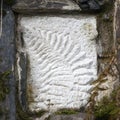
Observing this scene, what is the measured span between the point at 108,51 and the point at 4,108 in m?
0.50

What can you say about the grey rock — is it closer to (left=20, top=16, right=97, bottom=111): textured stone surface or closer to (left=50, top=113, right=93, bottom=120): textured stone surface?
(left=20, top=16, right=97, bottom=111): textured stone surface

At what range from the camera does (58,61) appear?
2.63 meters

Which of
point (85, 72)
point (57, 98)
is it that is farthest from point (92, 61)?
point (57, 98)

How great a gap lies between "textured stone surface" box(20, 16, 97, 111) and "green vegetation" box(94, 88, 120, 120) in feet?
0.24

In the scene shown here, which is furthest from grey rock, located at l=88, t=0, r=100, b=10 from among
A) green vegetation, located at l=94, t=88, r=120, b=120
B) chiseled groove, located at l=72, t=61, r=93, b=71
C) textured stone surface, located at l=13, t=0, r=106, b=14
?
green vegetation, located at l=94, t=88, r=120, b=120

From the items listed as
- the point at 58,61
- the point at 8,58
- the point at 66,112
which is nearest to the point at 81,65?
the point at 58,61

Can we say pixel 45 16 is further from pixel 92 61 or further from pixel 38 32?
pixel 92 61

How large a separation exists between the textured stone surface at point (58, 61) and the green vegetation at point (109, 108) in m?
0.07

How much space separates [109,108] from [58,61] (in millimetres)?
292

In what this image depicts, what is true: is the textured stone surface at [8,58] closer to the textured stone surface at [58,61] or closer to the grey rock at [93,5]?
the textured stone surface at [58,61]

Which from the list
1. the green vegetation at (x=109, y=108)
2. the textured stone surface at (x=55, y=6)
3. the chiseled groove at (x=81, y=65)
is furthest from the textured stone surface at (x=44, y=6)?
the green vegetation at (x=109, y=108)

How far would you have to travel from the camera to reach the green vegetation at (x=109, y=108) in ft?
8.33

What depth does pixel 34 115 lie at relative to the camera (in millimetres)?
2607

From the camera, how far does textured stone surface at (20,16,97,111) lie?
8.61 feet
